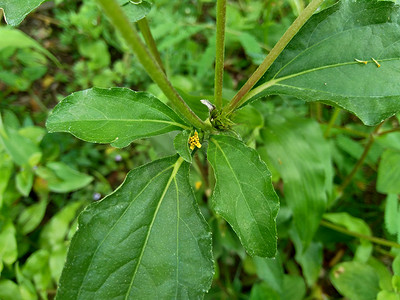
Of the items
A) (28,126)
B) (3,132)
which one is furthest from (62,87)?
(3,132)

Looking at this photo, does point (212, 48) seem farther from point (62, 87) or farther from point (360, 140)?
point (62, 87)

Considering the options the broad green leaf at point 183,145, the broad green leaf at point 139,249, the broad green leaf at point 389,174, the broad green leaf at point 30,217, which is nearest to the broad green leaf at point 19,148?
the broad green leaf at point 30,217

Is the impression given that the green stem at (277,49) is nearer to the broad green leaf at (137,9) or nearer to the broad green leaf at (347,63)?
the broad green leaf at (347,63)

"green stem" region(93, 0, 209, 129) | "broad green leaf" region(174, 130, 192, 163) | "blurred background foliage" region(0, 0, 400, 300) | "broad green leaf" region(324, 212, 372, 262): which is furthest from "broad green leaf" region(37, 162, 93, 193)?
"broad green leaf" region(324, 212, 372, 262)

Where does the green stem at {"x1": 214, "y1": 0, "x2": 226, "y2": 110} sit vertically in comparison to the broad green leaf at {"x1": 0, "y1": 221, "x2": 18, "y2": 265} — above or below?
above

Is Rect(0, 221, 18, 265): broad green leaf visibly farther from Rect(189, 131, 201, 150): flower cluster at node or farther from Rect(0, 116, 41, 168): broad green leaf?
Rect(189, 131, 201, 150): flower cluster at node

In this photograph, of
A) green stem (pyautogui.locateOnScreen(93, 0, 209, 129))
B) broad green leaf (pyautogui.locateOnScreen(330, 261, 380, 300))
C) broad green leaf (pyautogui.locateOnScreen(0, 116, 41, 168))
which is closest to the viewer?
green stem (pyautogui.locateOnScreen(93, 0, 209, 129))
